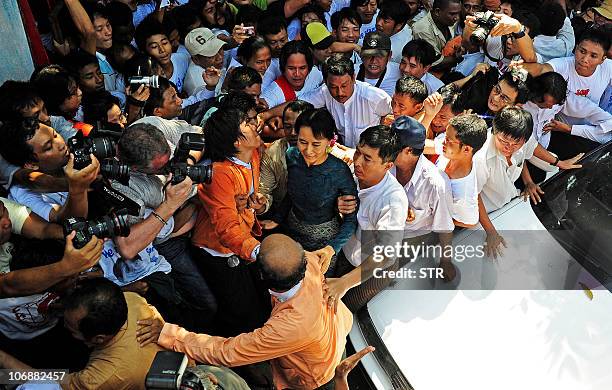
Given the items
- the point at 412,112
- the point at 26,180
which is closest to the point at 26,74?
the point at 26,180

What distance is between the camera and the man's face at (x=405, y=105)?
407cm

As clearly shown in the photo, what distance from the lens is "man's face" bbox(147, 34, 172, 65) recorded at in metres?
4.93

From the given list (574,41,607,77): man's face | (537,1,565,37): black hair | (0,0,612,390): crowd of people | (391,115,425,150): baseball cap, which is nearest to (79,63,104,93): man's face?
(0,0,612,390): crowd of people

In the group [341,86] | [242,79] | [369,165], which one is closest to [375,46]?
[341,86]

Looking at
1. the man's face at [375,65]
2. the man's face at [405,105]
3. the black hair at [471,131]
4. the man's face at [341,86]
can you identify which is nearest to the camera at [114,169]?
the man's face at [341,86]

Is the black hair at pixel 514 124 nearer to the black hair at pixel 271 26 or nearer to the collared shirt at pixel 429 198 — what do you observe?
the collared shirt at pixel 429 198

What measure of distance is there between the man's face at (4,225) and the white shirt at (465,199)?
250cm

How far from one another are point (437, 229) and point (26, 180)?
2.48 m

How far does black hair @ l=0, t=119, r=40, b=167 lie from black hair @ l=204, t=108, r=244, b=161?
100 centimetres

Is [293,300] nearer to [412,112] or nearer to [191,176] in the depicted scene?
[191,176]

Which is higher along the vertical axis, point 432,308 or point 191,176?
point 191,176

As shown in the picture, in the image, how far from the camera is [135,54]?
500 centimetres

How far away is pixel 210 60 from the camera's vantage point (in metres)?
5.03

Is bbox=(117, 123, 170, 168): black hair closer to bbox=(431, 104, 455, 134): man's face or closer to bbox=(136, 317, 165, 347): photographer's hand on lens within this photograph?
bbox=(136, 317, 165, 347): photographer's hand on lens
